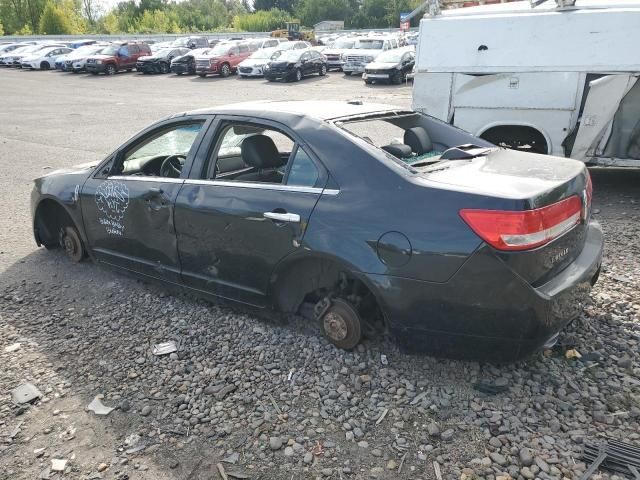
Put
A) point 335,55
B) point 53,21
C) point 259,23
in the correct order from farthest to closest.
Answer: point 259,23
point 53,21
point 335,55

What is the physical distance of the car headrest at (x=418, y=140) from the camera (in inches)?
154

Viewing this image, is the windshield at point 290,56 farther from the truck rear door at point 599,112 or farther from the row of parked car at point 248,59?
the truck rear door at point 599,112

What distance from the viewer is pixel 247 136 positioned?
12.1 feet

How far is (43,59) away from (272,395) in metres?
41.1

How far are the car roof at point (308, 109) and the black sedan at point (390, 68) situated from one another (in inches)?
792

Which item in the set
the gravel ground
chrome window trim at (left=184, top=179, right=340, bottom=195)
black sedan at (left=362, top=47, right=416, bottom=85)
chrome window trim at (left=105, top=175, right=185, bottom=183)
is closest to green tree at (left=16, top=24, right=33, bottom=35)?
black sedan at (left=362, top=47, right=416, bottom=85)

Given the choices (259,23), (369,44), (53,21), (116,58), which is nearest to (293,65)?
(369,44)

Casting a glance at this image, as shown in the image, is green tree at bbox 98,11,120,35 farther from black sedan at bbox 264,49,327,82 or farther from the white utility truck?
the white utility truck

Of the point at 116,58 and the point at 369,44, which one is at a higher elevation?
the point at 369,44

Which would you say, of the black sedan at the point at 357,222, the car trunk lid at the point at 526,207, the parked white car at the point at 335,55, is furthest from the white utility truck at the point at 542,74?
the parked white car at the point at 335,55

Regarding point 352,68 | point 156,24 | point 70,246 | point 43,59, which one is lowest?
point 70,246

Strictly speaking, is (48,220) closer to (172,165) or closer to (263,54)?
(172,165)

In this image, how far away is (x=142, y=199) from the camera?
3.99m

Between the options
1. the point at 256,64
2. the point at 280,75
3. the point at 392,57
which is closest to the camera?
the point at 392,57
